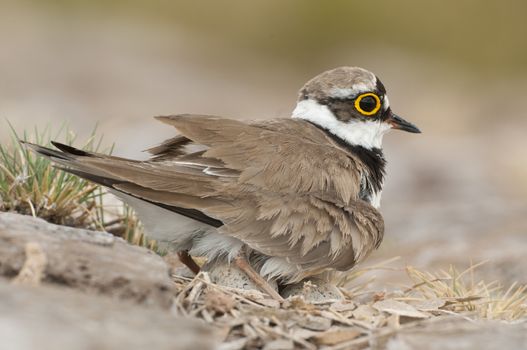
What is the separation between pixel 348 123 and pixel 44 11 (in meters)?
16.6

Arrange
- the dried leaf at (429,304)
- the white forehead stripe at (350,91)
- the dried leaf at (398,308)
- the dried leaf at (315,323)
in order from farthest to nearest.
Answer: the white forehead stripe at (350,91) → the dried leaf at (429,304) → the dried leaf at (398,308) → the dried leaf at (315,323)

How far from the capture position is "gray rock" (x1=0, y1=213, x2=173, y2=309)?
3.86 metres

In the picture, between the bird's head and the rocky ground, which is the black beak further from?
the rocky ground

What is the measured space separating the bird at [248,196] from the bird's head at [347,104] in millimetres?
658

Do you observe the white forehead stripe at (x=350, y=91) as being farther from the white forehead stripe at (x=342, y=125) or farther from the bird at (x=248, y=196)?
the bird at (x=248, y=196)

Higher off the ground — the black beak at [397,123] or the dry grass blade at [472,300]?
the black beak at [397,123]

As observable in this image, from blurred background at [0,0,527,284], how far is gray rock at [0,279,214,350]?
5490 mm

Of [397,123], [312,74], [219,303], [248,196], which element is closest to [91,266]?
[219,303]

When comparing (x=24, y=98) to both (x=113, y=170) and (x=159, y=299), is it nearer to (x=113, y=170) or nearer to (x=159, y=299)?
(x=113, y=170)

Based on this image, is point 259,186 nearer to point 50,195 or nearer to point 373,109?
point 50,195

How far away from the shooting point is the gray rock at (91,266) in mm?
3859

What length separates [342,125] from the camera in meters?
6.46

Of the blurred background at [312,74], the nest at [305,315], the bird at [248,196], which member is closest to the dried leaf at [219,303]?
the nest at [305,315]

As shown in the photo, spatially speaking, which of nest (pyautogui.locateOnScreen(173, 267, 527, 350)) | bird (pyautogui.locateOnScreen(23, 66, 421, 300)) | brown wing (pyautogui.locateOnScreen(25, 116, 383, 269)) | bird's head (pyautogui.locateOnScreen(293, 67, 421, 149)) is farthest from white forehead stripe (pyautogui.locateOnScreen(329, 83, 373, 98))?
nest (pyautogui.locateOnScreen(173, 267, 527, 350))
